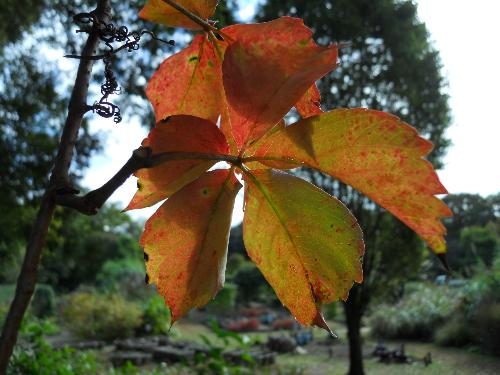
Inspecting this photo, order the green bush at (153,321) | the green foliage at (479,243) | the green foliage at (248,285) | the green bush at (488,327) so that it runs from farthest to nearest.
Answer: the green foliage at (479,243), the green foliage at (248,285), the green bush at (153,321), the green bush at (488,327)

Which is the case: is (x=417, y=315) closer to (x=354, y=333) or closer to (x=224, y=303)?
(x=354, y=333)

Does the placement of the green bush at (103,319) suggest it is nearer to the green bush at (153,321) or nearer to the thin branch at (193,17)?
the green bush at (153,321)

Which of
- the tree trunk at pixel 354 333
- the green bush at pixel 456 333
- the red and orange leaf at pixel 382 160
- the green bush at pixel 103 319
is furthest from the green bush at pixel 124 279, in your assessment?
the red and orange leaf at pixel 382 160

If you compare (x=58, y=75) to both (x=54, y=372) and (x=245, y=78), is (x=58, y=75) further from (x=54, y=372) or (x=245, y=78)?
(x=245, y=78)

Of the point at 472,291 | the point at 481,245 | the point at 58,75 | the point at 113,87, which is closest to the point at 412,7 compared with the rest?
the point at 472,291


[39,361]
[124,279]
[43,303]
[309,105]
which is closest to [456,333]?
[39,361]
